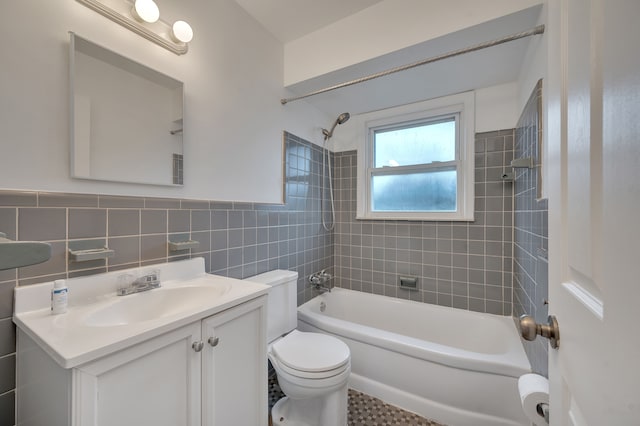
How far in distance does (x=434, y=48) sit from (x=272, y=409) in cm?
243

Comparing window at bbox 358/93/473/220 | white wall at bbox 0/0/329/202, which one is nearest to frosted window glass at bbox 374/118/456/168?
window at bbox 358/93/473/220

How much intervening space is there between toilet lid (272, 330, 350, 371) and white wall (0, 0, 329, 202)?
3.21 ft

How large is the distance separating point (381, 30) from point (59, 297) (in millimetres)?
2105

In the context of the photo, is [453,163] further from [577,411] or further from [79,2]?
[79,2]

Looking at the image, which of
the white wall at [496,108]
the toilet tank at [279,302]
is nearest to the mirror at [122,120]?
the toilet tank at [279,302]

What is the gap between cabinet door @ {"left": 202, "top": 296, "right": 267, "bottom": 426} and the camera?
36.1 inches

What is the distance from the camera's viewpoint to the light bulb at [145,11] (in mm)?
1119

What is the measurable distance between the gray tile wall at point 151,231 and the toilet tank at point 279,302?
151 millimetres

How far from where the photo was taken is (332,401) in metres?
1.36

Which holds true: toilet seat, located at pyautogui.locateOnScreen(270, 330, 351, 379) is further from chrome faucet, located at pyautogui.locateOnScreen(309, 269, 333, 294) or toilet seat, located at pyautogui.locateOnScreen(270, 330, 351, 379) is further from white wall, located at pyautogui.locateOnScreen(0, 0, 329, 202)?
white wall, located at pyautogui.locateOnScreen(0, 0, 329, 202)

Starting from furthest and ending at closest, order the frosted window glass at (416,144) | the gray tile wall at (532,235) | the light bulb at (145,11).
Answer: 1. the frosted window glass at (416,144)
2. the gray tile wall at (532,235)
3. the light bulb at (145,11)

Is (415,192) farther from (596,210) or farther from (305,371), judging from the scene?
(596,210)

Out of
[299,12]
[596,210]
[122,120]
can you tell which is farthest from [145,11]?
[596,210]

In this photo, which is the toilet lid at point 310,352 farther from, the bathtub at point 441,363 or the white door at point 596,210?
the white door at point 596,210
